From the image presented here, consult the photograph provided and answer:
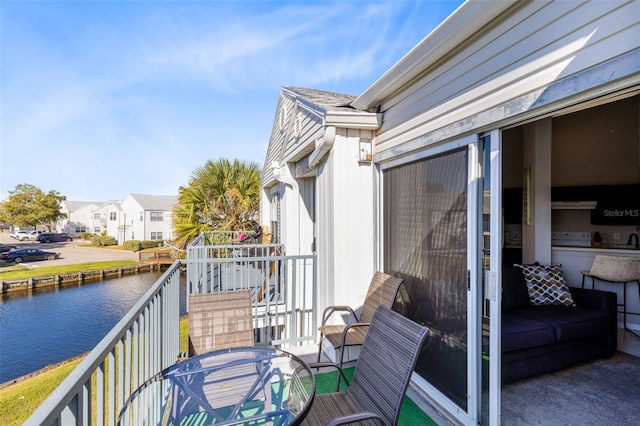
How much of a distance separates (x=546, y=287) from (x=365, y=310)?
2301 millimetres

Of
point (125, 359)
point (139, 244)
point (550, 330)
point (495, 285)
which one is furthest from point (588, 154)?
point (139, 244)

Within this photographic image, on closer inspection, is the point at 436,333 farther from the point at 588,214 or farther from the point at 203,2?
the point at 203,2

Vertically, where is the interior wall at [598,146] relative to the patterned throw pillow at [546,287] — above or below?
above

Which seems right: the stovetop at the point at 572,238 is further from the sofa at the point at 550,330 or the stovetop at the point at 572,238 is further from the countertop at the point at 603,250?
the sofa at the point at 550,330

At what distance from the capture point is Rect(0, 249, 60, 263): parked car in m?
25.3

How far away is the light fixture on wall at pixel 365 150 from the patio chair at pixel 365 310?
4.41ft

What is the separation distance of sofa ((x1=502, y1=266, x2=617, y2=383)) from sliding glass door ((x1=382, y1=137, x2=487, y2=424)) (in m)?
0.80

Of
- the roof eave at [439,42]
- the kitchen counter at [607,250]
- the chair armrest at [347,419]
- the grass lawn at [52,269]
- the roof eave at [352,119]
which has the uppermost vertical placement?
the roof eave at [439,42]

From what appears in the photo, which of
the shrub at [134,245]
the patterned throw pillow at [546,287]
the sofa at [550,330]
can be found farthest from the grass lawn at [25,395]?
the shrub at [134,245]

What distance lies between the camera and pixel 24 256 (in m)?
25.9

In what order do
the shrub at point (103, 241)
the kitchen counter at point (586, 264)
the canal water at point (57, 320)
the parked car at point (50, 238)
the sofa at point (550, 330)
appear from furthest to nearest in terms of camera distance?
the parked car at point (50, 238), the shrub at point (103, 241), the canal water at point (57, 320), the kitchen counter at point (586, 264), the sofa at point (550, 330)

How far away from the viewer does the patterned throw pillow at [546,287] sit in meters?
3.74

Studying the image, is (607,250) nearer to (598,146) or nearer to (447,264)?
(598,146)

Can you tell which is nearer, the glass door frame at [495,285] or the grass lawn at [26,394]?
the glass door frame at [495,285]
